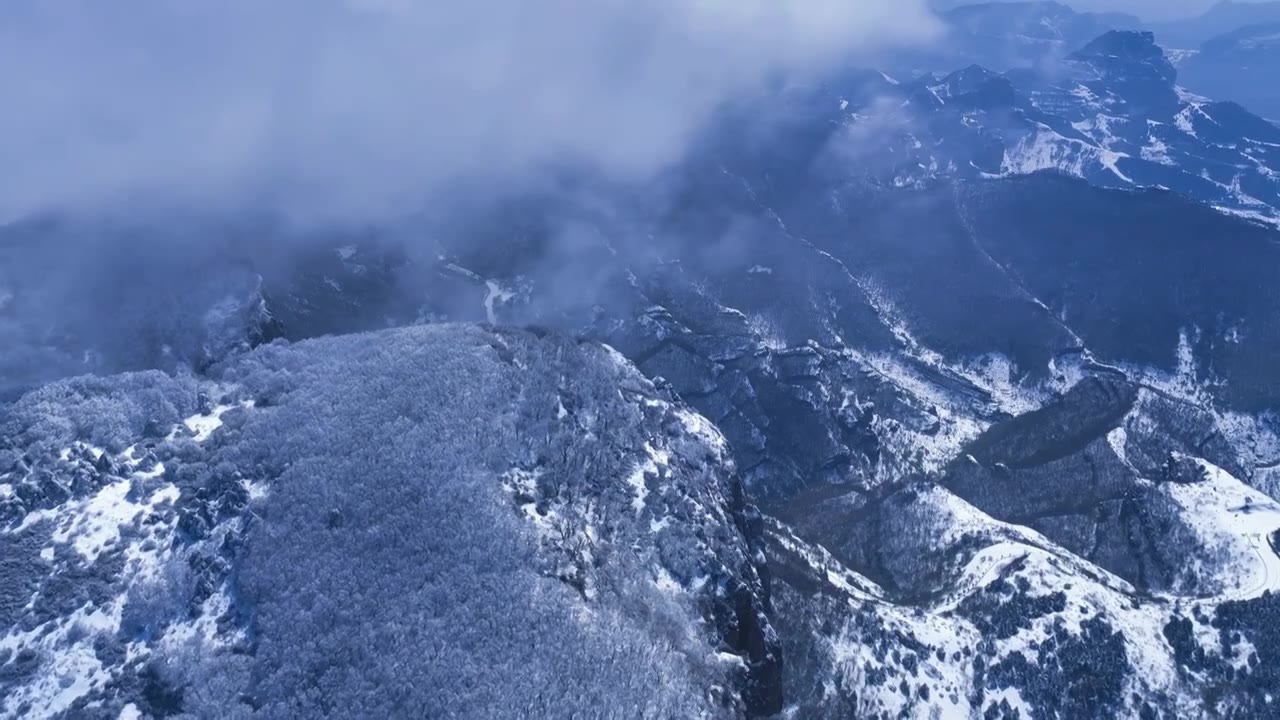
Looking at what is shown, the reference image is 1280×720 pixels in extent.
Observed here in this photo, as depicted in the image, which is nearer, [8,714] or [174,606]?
[8,714]

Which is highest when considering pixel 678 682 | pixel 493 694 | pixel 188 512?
pixel 188 512

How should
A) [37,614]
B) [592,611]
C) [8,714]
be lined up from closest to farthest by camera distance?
[8,714]
[37,614]
[592,611]

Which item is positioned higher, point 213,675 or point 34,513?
point 34,513

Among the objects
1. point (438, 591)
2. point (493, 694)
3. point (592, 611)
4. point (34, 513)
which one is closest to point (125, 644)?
point (34, 513)

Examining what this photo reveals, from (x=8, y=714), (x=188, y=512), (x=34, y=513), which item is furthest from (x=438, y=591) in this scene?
(x=34, y=513)

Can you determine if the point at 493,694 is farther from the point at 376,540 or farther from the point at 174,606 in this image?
the point at 174,606

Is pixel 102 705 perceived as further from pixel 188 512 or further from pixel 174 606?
→ pixel 188 512

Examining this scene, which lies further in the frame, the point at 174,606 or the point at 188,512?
the point at 188,512

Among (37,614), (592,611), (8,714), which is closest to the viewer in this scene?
(8,714)

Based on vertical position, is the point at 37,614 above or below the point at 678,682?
above
